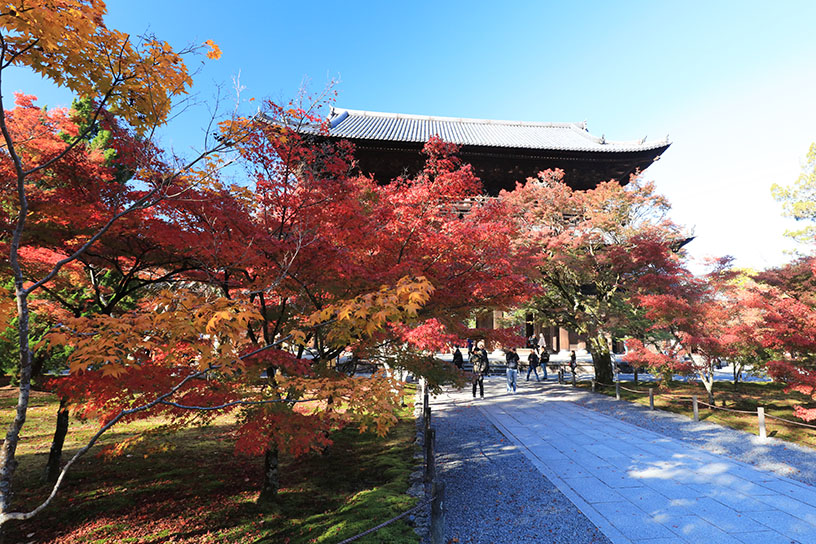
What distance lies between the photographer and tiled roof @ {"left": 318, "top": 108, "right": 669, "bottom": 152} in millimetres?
19141

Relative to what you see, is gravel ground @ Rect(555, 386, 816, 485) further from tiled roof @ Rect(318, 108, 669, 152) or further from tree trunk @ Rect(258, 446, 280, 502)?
tiled roof @ Rect(318, 108, 669, 152)

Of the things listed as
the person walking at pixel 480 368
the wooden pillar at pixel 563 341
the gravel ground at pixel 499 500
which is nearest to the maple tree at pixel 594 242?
the person walking at pixel 480 368

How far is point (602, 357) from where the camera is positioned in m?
14.4

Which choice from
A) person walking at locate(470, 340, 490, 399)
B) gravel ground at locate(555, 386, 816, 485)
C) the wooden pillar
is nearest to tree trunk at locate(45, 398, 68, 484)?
person walking at locate(470, 340, 490, 399)

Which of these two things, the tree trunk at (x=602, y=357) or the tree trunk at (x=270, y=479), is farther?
the tree trunk at (x=602, y=357)

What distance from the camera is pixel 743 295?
350 inches

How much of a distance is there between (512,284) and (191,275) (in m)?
5.54

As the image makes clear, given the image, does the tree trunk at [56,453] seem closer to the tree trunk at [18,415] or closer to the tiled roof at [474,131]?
the tree trunk at [18,415]

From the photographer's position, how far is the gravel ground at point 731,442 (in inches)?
248

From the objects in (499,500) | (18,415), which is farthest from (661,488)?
(18,415)

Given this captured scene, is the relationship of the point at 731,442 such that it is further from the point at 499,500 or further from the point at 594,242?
the point at 594,242

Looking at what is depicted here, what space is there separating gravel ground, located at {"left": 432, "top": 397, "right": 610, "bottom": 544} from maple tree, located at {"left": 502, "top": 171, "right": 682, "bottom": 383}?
6.29 meters

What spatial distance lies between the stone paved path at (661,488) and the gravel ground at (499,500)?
0.82ft

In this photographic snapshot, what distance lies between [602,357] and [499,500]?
10872 millimetres
